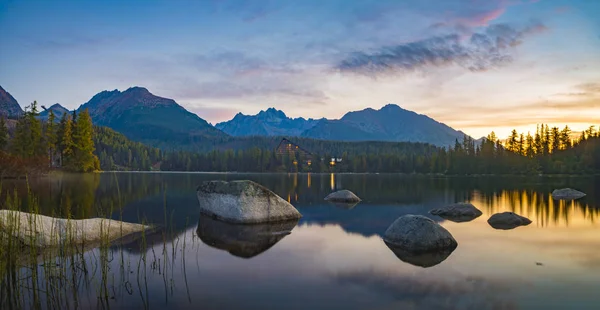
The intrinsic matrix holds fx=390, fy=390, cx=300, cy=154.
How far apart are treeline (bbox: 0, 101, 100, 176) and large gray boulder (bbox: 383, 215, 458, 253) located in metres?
68.0

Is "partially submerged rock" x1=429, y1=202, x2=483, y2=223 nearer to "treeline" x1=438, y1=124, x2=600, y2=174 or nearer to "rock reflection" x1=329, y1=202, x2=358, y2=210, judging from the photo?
"rock reflection" x1=329, y1=202, x2=358, y2=210

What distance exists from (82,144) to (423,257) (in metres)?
94.0

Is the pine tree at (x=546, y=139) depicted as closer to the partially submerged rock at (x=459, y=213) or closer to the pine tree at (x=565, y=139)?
the pine tree at (x=565, y=139)

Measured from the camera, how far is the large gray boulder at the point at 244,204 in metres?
26.5

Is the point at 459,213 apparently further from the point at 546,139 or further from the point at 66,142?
the point at 546,139

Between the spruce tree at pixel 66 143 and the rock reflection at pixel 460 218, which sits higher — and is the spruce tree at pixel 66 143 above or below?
above

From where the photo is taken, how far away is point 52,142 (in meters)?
86.1

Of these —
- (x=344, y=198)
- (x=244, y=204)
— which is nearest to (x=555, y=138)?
(x=344, y=198)

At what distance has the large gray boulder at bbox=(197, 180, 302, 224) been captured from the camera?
2654 cm

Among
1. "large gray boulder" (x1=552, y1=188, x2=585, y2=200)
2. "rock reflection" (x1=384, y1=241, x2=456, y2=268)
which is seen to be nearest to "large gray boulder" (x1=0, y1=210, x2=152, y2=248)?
"rock reflection" (x1=384, y1=241, x2=456, y2=268)

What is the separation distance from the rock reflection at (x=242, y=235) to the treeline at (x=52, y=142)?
187 feet

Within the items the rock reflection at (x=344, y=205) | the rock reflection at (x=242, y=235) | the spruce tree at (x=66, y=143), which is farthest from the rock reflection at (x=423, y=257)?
the spruce tree at (x=66, y=143)

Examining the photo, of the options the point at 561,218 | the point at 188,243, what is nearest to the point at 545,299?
the point at 188,243

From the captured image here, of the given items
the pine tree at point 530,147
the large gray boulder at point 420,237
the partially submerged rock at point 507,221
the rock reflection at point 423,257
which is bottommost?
the partially submerged rock at point 507,221
